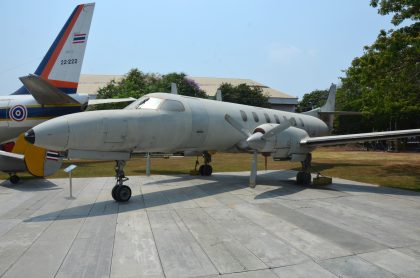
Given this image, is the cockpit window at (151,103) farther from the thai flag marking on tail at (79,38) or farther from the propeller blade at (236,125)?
the thai flag marking on tail at (79,38)

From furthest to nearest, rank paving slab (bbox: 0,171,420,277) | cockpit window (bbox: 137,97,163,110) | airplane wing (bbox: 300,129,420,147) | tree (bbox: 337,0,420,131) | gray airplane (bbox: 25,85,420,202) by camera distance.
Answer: tree (bbox: 337,0,420,131) → airplane wing (bbox: 300,129,420,147) → cockpit window (bbox: 137,97,163,110) → gray airplane (bbox: 25,85,420,202) → paving slab (bbox: 0,171,420,277)

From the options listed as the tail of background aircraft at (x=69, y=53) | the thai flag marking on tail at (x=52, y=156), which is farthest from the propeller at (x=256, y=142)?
the tail of background aircraft at (x=69, y=53)

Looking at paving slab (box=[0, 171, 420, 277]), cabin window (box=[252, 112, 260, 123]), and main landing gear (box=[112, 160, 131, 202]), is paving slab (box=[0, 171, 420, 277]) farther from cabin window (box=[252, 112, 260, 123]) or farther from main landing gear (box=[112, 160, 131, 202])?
cabin window (box=[252, 112, 260, 123])

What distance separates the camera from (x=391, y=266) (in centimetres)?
512

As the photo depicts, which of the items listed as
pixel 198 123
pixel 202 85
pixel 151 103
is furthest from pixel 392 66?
pixel 202 85

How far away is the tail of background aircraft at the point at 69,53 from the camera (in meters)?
20.2

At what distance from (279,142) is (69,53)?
14.7m

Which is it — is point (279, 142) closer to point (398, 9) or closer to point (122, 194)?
point (122, 194)

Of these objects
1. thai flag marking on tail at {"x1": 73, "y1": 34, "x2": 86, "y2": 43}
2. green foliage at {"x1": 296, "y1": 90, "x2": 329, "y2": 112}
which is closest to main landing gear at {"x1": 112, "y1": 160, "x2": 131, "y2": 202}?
thai flag marking on tail at {"x1": 73, "y1": 34, "x2": 86, "y2": 43}

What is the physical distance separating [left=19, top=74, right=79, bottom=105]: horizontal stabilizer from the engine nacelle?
10.9 meters

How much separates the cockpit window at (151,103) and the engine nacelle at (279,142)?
3.63 m

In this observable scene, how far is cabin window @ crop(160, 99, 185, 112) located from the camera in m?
11.3

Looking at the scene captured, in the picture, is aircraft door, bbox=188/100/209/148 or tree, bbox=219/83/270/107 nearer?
aircraft door, bbox=188/100/209/148

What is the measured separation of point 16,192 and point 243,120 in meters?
9.26
